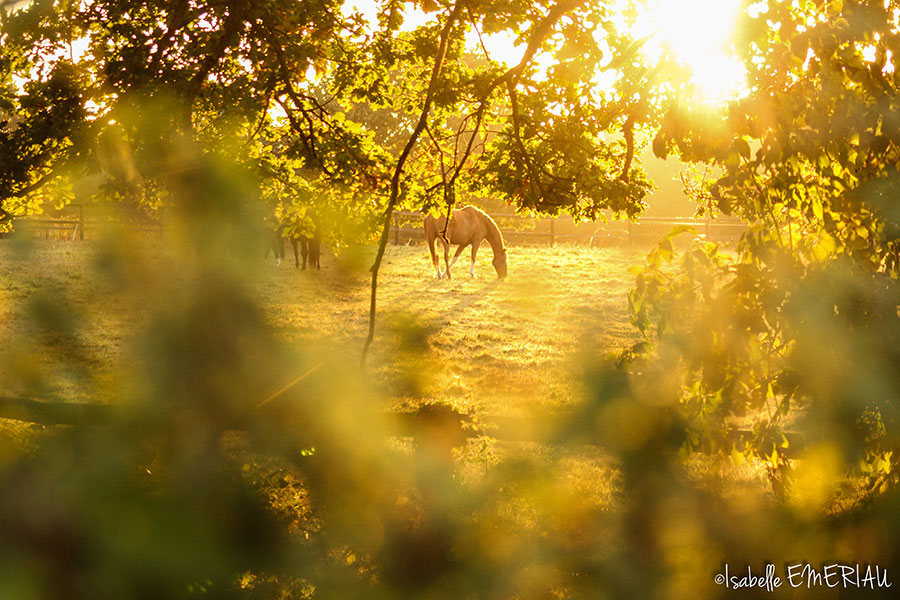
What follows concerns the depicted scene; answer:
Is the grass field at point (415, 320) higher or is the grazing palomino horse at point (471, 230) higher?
the grazing palomino horse at point (471, 230)

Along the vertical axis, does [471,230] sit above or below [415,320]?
above

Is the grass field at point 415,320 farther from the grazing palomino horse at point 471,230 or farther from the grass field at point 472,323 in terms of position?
the grazing palomino horse at point 471,230

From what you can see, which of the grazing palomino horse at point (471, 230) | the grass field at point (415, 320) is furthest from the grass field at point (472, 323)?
the grazing palomino horse at point (471, 230)

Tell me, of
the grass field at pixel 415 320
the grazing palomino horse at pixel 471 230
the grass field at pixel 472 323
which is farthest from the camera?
the grazing palomino horse at pixel 471 230

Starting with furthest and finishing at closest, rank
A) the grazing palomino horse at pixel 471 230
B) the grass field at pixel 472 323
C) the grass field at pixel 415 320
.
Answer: the grazing palomino horse at pixel 471 230 → the grass field at pixel 415 320 → the grass field at pixel 472 323

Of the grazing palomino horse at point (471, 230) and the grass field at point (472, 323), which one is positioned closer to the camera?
the grass field at point (472, 323)

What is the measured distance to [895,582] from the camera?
4891 mm

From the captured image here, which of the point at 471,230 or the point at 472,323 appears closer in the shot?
the point at 472,323

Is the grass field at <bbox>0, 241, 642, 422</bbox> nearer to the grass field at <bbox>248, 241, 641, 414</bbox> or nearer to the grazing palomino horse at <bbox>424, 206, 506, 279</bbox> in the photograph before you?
the grass field at <bbox>248, 241, 641, 414</bbox>

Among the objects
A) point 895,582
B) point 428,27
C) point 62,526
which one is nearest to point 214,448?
point 62,526

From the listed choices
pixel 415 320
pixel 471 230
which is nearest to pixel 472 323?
pixel 415 320

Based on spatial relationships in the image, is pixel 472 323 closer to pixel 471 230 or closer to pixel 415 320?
pixel 415 320

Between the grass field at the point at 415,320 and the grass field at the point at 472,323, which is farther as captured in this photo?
the grass field at the point at 415,320

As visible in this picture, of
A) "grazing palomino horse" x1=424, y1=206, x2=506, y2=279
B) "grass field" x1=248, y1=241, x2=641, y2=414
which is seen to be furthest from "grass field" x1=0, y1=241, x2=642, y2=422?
"grazing palomino horse" x1=424, y1=206, x2=506, y2=279
